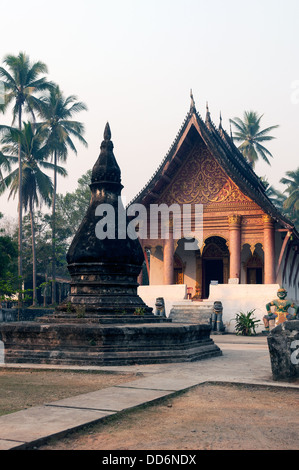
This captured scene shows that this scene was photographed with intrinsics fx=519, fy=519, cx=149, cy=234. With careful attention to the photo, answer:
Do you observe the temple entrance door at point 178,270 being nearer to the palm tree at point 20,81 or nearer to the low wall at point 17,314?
the low wall at point 17,314

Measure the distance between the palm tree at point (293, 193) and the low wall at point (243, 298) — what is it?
3893 centimetres

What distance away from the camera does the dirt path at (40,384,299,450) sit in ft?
11.2

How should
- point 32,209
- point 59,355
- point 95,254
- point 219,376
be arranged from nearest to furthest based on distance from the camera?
point 219,376, point 59,355, point 95,254, point 32,209

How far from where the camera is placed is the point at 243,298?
18.7 m

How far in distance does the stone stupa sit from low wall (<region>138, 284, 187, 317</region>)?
10.1 metres

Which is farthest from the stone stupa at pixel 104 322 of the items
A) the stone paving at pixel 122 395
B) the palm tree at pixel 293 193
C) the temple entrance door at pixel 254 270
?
the palm tree at pixel 293 193

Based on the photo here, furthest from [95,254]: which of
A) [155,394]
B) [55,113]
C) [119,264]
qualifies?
[55,113]

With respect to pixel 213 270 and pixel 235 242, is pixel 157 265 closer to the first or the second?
pixel 213 270

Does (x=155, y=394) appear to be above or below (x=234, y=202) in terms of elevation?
below

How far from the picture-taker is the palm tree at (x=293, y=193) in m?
56.2

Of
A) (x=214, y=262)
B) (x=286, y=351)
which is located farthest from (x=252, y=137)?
(x=286, y=351)

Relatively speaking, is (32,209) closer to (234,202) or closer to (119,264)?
(234,202)
